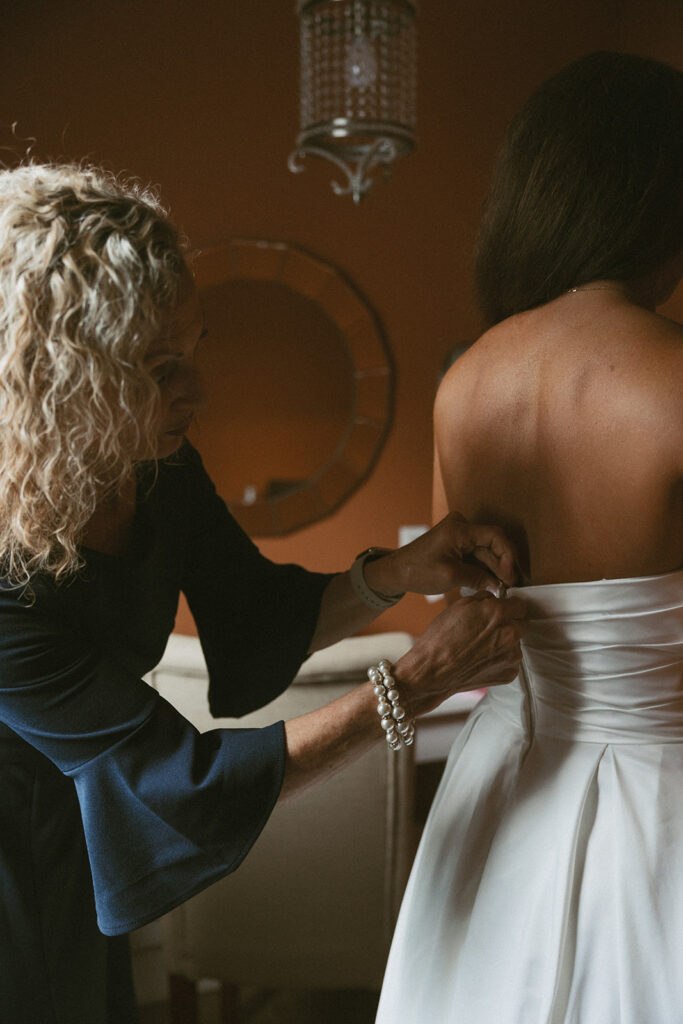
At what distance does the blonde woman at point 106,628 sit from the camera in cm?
86

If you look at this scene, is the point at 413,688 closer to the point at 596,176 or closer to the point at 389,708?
the point at 389,708

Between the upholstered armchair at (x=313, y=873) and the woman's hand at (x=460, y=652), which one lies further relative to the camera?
the upholstered armchair at (x=313, y=873)

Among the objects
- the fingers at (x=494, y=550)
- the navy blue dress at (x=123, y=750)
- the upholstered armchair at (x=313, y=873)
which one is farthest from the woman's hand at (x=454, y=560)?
the upholstered armchair at (x=313, y=873)

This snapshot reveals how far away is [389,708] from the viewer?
1004 mm

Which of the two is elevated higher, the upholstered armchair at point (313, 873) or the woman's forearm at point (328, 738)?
the woman's forearm at point (328, 738)

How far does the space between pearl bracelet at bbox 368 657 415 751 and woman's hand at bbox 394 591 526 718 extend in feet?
0.03

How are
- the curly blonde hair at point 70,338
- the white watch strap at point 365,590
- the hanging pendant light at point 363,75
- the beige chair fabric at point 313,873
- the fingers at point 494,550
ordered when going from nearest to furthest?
the curly blonde hair at point 70,338 < the fingers at point 494,550 < the white watch strap at point 365,590 < the beige chair fabric at point 313,873 < the hanging pendant light at point 363,75

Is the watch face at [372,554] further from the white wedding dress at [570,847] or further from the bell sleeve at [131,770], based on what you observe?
the bell sleeve at [131,770]

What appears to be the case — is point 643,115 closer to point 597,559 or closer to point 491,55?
point 597,559

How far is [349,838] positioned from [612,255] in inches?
51.0

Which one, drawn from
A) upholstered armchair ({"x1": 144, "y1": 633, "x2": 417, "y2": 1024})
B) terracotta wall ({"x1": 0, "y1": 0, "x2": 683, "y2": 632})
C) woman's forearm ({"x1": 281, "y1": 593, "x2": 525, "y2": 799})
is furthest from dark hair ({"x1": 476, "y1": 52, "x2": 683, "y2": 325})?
terracotta wall ({"x1": 0, "y1": 0, "x2": 683, "y2": 632})

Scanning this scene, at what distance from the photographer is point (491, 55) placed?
132 inches

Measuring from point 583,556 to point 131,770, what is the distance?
539 mm

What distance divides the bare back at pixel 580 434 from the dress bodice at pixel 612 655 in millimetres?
27
